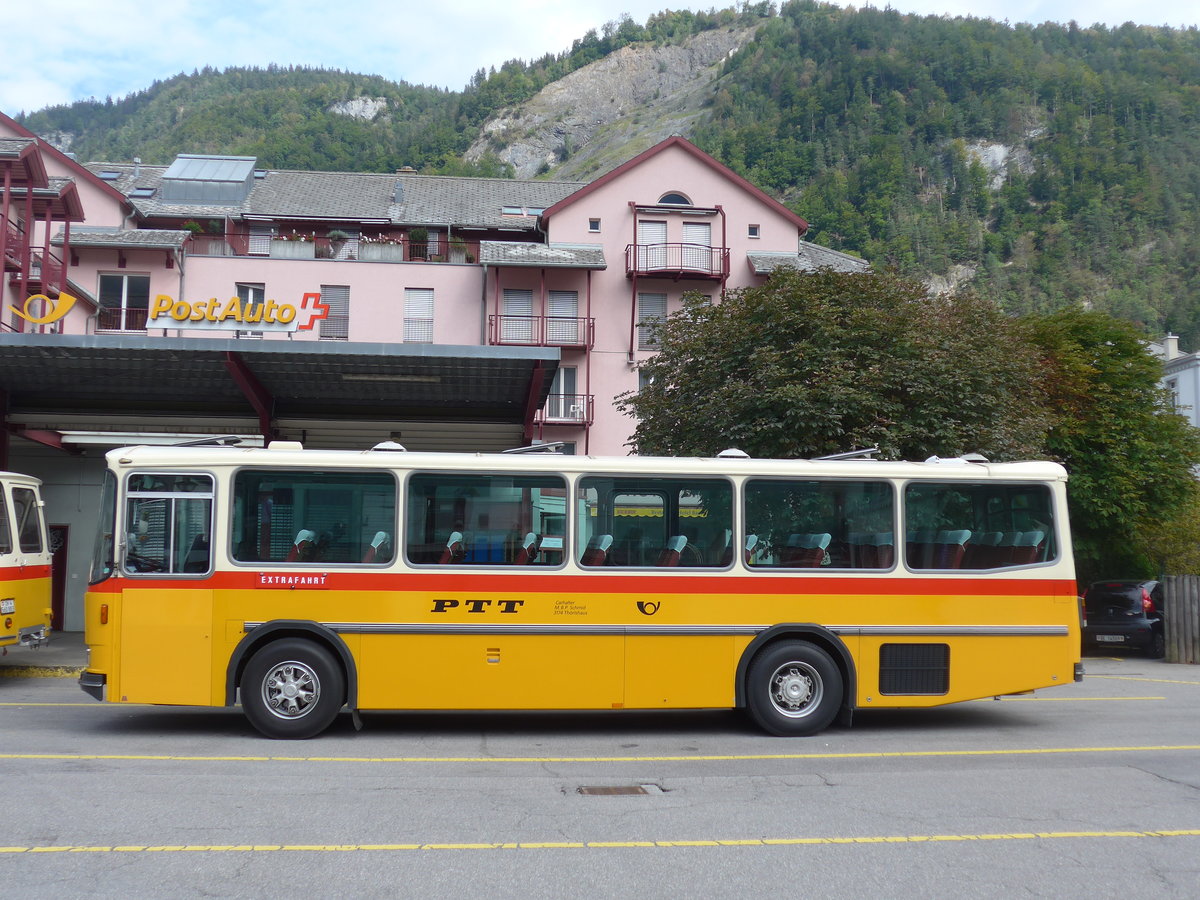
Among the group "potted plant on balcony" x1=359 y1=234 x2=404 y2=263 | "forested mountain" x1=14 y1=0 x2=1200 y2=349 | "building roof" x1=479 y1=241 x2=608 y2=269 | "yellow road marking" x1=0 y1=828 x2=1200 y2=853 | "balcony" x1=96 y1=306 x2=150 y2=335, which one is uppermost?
"forested mountain" x1=14 y1=0 x2=1200 y2=349

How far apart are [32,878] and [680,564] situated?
6.48 metres

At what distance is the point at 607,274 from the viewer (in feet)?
124

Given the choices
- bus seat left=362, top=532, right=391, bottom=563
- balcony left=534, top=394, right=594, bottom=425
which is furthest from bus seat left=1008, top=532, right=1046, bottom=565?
balcony left=534, top=394, right=594, bottom=425

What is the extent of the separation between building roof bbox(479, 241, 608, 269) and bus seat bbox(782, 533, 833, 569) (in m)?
26.0

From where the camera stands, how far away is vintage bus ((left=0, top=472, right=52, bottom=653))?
13352 millimetres

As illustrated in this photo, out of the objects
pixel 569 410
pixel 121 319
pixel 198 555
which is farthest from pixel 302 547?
pixel 121 319

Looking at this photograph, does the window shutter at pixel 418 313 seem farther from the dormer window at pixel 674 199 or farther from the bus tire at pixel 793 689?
the bus tire at pixel 793 689

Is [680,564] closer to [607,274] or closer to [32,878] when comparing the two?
[32,878]

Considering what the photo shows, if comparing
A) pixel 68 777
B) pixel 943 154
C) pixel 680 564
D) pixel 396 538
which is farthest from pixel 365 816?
pixel 943 154

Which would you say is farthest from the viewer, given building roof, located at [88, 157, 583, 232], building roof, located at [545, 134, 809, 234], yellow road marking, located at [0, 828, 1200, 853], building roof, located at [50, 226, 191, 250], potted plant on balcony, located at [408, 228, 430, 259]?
building roof, located at [88, 157, 583, 232]

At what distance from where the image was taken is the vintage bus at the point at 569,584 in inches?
406

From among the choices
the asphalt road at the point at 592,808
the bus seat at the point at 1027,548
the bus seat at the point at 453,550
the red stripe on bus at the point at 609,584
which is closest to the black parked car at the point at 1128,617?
the asphalt road at the point at 592,808

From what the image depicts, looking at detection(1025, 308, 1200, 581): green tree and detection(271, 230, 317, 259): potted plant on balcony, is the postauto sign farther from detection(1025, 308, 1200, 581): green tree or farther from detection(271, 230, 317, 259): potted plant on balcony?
detection(1025, 308, 1200, 581): green tree

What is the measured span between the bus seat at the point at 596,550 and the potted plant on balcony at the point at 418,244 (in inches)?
1178
